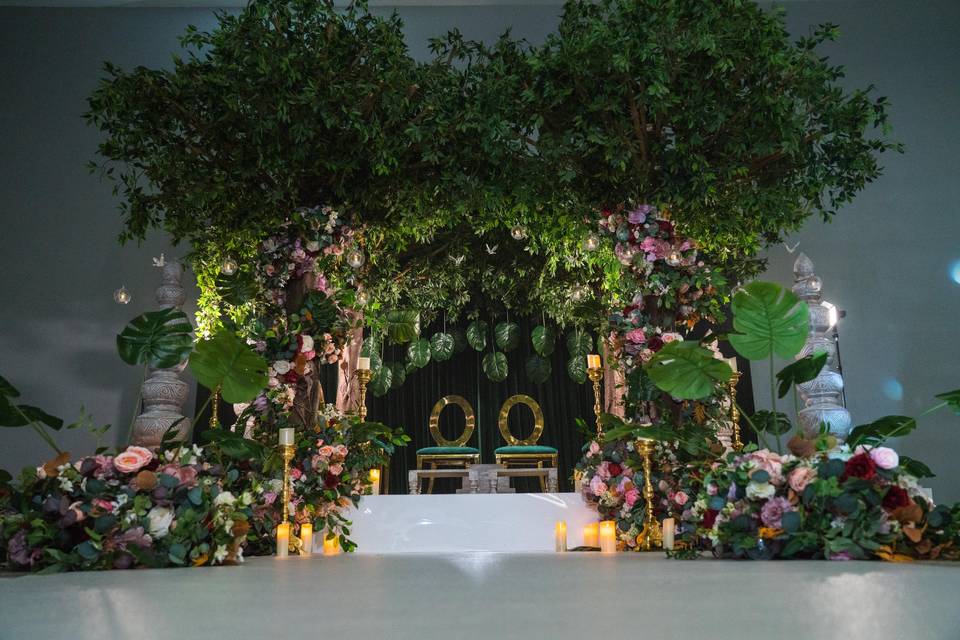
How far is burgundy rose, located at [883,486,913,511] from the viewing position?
117 inches

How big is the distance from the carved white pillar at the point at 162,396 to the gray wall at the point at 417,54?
0.97 meters

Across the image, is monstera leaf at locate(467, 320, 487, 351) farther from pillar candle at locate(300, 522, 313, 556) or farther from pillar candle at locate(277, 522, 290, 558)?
pillar candle at locate(277, 522, 290, 558)

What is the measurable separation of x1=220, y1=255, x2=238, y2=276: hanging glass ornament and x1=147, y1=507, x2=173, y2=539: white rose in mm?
2572

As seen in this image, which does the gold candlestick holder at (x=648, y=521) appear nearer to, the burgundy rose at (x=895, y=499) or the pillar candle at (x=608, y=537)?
the pillar candle at (x=608, y=537)

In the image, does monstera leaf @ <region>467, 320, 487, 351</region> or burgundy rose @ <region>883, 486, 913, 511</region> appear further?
monstera leaf @ <region>467, 320, 487, 351</region>

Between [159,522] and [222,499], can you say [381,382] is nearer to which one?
[222,499]

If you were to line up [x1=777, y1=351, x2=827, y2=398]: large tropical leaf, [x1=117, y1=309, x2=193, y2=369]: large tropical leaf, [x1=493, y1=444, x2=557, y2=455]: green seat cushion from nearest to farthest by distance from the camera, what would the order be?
[x1=777, y1=351, x2=827, y2=398]: large tropical leaf < [x1=117, y1=309, x2=193, y2=369]: large tropical leaf < [x1=493, y1=444, x2=557, y2=455]: green seat cushion

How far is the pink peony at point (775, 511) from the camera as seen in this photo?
3073 mm

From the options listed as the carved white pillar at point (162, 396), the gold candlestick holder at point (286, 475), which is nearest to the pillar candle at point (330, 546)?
the gold candlestick holder at point (286, 475)

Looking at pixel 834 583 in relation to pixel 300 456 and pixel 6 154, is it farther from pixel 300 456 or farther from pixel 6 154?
pixel 6 154

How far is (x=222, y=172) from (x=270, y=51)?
0.87 m

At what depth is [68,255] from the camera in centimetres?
835

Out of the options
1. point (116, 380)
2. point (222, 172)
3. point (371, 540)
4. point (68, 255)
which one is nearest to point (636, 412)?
point (371, 540)

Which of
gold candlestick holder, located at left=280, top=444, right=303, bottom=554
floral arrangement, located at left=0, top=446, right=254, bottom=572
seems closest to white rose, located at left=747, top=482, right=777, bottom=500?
floral arrangement, located at left=0, top=446, right=254, bottom=572
